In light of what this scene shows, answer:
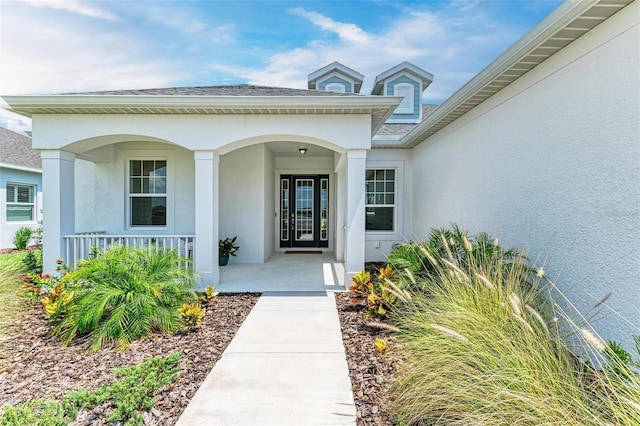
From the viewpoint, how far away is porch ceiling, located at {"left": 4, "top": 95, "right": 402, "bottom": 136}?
599 cm

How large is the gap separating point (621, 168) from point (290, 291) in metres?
5.22

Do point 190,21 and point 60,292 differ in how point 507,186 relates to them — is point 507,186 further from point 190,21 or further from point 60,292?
point 190,21

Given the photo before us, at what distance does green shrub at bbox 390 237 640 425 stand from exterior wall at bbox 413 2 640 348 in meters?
0.76

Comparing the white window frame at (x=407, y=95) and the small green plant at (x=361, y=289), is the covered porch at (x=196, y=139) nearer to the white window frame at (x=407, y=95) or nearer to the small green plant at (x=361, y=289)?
the small green plant at (x=361, y=289)

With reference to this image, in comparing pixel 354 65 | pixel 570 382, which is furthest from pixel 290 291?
pixel 354 65

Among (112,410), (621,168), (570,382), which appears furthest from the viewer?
(621,168)

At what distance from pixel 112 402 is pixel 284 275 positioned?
517cm

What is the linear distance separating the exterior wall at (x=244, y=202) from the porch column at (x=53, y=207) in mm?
3670

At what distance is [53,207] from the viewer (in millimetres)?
6574

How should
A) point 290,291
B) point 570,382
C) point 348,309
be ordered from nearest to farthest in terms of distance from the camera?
1. point 570,382
2. point 348,309
3. point 290,291

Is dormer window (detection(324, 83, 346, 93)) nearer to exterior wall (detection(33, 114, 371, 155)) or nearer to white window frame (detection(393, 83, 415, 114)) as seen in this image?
white window frame (detection(393, 83, 415, 114))

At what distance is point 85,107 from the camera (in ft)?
20.2

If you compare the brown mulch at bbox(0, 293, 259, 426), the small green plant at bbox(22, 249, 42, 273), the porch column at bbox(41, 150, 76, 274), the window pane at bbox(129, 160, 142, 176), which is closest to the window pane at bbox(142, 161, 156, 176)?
the window pane at bbox(129, 160, 142, 176)

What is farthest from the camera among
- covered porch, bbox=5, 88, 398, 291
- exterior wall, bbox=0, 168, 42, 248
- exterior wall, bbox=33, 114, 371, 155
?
exterior wall, bbox=0, 168, 42, 248
